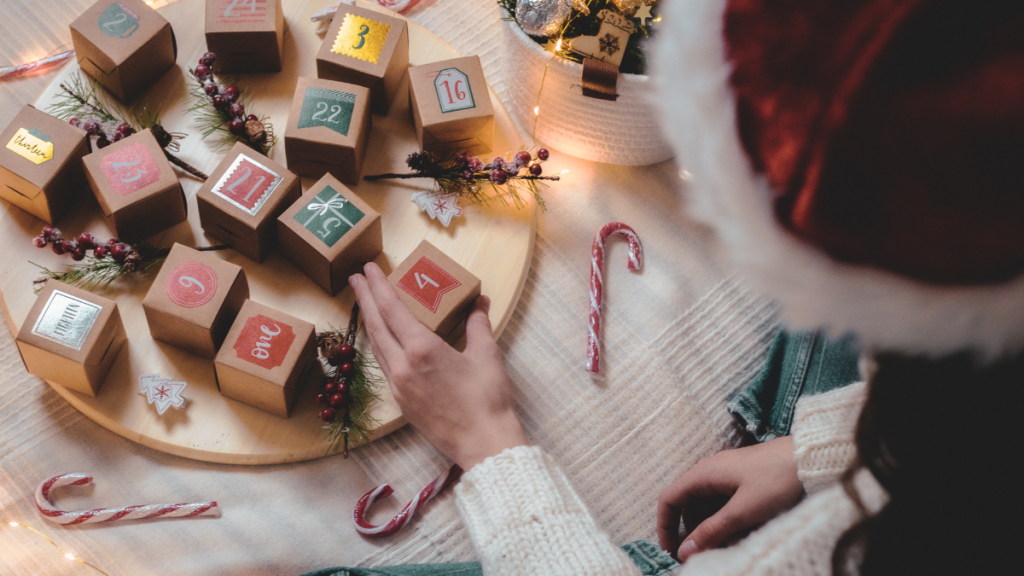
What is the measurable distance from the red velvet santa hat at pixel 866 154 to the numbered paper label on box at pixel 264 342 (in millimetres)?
602

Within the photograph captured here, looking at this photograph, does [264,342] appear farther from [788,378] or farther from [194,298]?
[788,378]

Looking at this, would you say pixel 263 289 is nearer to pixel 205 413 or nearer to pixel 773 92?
pixel 205 413

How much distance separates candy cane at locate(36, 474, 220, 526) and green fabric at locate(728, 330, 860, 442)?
78 cm

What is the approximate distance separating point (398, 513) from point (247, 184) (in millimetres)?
510

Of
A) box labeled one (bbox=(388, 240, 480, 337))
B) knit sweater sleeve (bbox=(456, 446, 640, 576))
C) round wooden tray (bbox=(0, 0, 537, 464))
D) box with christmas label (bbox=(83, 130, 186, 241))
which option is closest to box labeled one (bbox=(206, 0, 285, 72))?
round wooden tray (bbox=(0, 0, 537, 464))

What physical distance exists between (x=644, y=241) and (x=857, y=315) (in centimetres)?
74

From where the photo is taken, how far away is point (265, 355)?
818 mm

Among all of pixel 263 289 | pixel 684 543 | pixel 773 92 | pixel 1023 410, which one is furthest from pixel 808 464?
pixel 263 289

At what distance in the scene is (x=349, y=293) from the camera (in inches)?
37.6

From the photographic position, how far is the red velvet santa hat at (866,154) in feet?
1.00

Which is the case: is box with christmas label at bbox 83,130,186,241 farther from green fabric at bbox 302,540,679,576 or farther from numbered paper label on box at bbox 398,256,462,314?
green fabric at bbox 302,540,679,576

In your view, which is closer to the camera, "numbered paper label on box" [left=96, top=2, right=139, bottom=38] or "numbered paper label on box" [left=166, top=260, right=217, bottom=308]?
"numbered paper label on box" [left=166, top=260, right=217, bottom=308]

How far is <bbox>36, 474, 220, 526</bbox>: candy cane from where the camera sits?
84cm

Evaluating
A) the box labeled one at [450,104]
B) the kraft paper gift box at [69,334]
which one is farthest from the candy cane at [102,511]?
the box labeled one at [450,104]
